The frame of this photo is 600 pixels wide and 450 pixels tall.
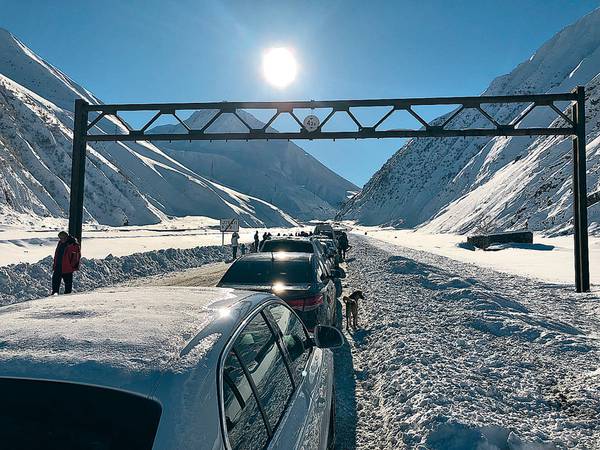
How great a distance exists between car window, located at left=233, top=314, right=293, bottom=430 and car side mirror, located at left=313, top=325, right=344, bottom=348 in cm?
94

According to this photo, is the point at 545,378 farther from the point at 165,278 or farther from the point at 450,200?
the point at 450,200

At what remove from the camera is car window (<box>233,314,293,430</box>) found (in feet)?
7.43

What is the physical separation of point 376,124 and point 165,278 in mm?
9772

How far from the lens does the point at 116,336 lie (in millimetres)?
2014

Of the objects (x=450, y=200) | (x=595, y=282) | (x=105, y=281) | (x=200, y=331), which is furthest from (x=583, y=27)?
(x=200, y=331)

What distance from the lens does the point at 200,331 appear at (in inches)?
84.1

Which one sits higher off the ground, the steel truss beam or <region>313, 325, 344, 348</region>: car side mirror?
the steel truss beam

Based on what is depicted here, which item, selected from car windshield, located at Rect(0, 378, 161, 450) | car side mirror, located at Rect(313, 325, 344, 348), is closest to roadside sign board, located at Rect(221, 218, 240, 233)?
car side mirror, located at Rect(313, 325, 344, 348)

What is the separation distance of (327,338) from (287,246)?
8.15 meters

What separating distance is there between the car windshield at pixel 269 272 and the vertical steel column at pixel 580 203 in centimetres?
1056

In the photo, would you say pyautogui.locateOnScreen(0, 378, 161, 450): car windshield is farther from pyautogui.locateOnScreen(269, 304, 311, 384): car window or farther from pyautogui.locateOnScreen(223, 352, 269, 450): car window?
pyautogui.locateOnScreen(269, 304, 311, 384): car window

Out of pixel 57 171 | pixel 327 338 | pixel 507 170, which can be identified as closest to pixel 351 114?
pixel 327 338

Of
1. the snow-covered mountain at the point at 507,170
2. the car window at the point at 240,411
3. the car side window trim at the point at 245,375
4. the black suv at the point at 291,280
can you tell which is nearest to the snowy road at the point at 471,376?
the black suv at the point at 291,280

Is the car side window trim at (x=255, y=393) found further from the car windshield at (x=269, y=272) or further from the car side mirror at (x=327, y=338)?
the car windshield at (x=269, y=272)
